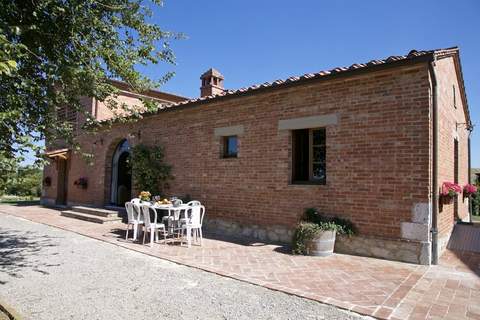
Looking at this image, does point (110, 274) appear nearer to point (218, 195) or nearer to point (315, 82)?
point (218, 195)

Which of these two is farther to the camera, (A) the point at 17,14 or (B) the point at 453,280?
(B) the point at 453,280

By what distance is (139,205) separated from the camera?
838 centimetres

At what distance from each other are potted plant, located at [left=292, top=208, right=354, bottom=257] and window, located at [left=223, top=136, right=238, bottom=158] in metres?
3.32

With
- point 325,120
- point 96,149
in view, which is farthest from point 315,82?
point 96,149

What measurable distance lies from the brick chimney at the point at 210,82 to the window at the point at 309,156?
11.4 meters

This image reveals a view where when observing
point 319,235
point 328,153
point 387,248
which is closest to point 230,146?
point 328,153

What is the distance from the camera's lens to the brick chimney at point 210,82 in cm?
1908

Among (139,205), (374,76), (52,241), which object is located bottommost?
(52,241)

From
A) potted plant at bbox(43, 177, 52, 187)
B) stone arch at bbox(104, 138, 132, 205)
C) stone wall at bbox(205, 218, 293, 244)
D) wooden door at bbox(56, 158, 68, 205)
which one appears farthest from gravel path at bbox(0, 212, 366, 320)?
potted plant at bbox(43, 177, 52, 187)

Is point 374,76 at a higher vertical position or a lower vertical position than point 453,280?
higher

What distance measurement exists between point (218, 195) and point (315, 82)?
4235mm

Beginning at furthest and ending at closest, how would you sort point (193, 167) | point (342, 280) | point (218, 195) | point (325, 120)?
point (193, 167), point (218, 195), point (325, 120), point (342, 280)

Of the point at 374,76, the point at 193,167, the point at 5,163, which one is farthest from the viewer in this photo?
the point at 193,167

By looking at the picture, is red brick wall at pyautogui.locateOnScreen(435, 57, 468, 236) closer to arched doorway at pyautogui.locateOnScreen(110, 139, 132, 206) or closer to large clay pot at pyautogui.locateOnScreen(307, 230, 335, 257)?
large clay pot at pyautogui.locateOnScreen(307, 230, 335, 257)
